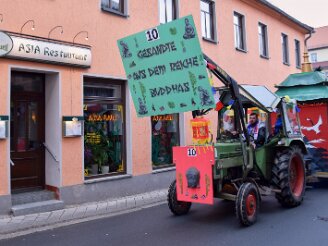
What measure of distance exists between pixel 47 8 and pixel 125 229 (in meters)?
4.91

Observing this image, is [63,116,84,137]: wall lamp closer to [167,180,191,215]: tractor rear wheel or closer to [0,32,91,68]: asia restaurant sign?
[0,32,91,68]: asia restaurant sign

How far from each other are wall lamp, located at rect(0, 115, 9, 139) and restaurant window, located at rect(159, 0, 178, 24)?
5.58 m

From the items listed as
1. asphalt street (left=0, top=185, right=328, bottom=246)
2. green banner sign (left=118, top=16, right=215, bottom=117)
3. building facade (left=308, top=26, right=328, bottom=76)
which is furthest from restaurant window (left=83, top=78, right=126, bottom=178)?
building facade (left=308, top=26, right=328, bottom=76)


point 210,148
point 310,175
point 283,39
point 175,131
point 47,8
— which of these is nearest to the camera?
point 210,148

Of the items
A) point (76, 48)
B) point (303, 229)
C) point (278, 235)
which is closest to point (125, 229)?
point (278, 235)

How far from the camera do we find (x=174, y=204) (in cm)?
710

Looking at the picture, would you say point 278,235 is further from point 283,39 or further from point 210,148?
point 283,39

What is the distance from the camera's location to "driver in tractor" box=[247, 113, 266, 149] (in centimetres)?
779

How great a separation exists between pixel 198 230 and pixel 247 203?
92cm

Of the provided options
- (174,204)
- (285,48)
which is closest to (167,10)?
(174,204)

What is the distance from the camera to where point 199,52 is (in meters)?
5.92

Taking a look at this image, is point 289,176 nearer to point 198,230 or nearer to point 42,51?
point 198,230

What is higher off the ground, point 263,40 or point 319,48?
point 319,48

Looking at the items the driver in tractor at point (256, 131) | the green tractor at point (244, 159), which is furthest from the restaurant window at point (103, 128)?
the driver in tractor at point (256, 131)
